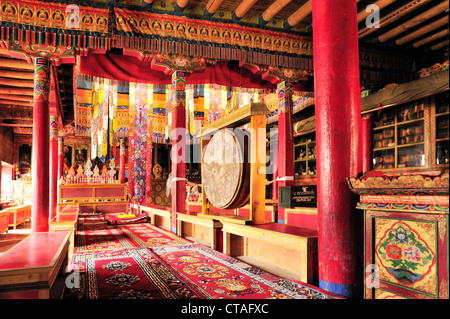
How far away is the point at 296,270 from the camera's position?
2.75 meters

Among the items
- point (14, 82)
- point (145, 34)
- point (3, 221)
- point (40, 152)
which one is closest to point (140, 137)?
point (14, 82)

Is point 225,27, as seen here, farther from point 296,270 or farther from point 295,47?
point 296,270

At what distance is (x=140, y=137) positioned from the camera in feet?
31.8

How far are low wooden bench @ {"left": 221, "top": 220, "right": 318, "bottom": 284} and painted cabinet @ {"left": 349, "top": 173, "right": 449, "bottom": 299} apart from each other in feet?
1.67

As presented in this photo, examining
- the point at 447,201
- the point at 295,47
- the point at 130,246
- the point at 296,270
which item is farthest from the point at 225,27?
the point at 447,201

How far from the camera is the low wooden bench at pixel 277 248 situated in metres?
2.40

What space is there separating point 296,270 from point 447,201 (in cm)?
149

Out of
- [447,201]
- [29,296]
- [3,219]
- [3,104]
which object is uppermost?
[3,104]

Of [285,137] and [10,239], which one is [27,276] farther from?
[10,239]

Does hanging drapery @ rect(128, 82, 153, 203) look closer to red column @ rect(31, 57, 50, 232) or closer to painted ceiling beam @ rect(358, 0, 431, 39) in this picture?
red column @ rect(31, 57, 50, 232)

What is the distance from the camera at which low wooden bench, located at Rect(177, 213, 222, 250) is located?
3.78m

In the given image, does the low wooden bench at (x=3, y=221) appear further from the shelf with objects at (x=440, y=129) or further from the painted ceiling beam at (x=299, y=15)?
the shelf with objects at (x=440, y=129)

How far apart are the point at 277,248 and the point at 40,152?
405 cm

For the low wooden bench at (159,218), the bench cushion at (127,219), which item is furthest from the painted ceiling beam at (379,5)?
the bench cushion at (127,219)
